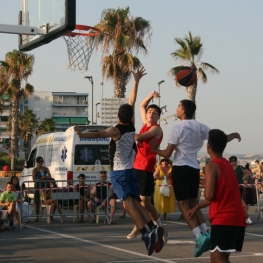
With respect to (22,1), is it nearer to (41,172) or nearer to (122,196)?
(122,196)

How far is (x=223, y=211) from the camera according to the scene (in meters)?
7.16

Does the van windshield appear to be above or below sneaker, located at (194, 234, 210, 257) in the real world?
above

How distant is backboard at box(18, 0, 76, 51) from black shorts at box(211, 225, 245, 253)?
4.07 metres

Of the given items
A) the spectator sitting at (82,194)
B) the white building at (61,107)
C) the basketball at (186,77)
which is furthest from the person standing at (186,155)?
the white building at (61,107)

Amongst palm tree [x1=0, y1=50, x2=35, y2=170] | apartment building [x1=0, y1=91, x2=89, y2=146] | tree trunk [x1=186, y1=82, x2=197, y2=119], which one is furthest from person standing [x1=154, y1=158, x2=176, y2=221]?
apartment building [x1=0, y1=91, x2=89, y2=146]

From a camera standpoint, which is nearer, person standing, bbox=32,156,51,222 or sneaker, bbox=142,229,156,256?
sneaker, bbox=142,229,156,256

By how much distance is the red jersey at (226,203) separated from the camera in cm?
714

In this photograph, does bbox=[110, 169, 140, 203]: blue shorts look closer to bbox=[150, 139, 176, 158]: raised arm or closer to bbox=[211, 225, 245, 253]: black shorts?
bbox=[150, 139, 176, 158]: raised arm

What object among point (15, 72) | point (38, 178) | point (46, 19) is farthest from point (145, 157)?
point (15, 72)

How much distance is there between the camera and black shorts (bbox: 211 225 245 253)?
7.12m

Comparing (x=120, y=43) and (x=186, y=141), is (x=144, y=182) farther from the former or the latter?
(x=120, y=43)

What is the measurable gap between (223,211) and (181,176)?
86.9 inches

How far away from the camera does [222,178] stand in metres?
7.18

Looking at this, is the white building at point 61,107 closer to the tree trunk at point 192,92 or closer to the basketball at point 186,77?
the tree trunk at point 192,92
